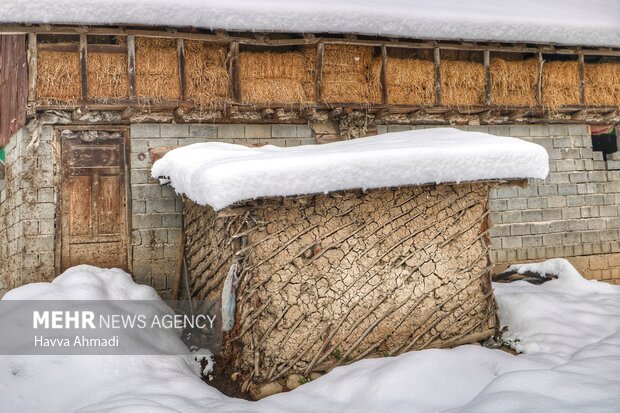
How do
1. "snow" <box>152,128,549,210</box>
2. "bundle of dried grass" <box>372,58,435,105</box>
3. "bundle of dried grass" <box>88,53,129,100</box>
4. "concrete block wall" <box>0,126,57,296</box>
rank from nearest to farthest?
"snow" <box>152,128,549,210</box> < "concrete block wall" <box>0,126,57,296</box> < "bundle of dried grass" <box>88,53,129,100</box> < "bundle of dried grass" <box>372,58,435,105</box>

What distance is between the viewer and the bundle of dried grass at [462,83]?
8672 mm

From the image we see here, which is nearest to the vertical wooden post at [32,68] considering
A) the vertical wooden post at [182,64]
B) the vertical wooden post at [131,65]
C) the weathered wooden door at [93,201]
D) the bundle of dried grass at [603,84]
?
the weathered wooden door at [93,201]

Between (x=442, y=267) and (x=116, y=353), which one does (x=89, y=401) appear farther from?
(x=442, y=267)

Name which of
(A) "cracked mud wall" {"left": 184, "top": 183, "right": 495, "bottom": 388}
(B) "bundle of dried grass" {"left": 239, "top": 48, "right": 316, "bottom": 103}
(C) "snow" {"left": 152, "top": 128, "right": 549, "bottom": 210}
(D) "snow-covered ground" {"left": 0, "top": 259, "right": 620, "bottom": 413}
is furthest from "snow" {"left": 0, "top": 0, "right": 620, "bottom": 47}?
(D) "snow-covered ground" {"left": 0, "top": 259, "right": 620, "bottom": 413}

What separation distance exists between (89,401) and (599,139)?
9.79 meters

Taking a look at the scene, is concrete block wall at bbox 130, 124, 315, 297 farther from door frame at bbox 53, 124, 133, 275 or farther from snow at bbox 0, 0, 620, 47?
snow at bbox 0, 0, 620, 47

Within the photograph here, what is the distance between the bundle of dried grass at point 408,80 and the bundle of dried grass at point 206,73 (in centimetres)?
229

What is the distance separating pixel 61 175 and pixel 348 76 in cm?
430

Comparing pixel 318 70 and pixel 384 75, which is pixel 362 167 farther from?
pixel 384 75

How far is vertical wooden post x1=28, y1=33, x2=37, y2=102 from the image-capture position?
6.96 m

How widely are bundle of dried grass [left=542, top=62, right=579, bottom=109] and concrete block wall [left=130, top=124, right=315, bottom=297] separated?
5842mm

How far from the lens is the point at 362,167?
4652 millimetres

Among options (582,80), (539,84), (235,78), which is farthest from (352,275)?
(582,80)

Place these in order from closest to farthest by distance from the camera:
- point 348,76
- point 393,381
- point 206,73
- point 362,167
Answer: point 393,381, point 362,167, point 206,73, point 348,76
